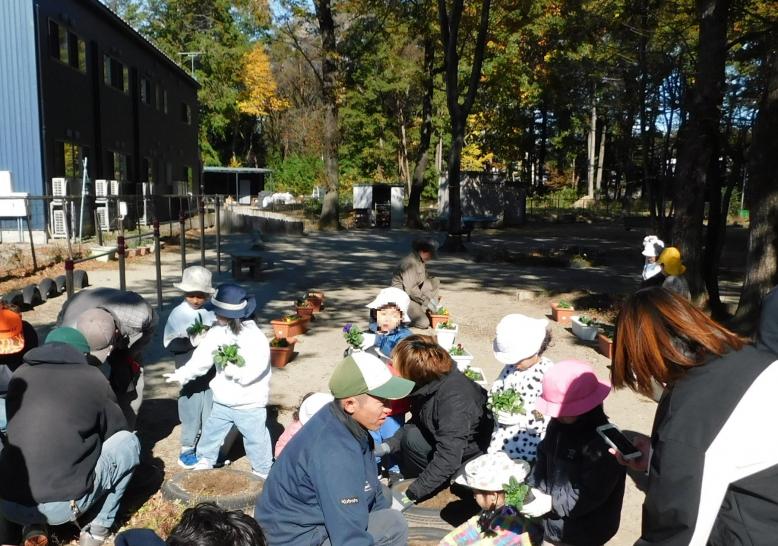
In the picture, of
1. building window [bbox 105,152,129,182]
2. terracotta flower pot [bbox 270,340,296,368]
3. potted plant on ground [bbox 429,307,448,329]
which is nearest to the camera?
terracotta flower pot [bbox 270,340,296,368]

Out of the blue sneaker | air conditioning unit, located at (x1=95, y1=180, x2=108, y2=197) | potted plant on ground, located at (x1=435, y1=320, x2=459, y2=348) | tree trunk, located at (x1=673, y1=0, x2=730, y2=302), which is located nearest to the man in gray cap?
the blue sneaker

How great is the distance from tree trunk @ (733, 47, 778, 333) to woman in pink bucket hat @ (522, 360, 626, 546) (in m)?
7.73

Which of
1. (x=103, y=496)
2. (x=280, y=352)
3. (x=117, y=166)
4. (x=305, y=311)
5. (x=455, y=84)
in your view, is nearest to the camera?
(x=103, y=496)

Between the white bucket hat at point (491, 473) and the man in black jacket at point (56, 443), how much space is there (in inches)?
81.4

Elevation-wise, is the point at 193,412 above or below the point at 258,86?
below

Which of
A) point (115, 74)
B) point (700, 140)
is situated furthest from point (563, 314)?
point (115, 74)

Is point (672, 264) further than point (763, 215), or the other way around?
point (763, 215)

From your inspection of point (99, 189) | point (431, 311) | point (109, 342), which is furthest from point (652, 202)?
point (99, 189)

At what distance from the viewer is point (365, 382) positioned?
311 cm

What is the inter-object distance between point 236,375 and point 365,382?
219cm

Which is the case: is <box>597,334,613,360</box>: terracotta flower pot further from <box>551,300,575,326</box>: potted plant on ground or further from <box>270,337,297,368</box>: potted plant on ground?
<box>270,337,297,368</box>: potted plant on ground

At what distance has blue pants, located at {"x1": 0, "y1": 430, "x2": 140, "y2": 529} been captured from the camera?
3.89 m

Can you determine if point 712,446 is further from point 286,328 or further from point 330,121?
point 330,121

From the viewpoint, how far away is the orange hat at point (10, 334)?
14.3 ft
